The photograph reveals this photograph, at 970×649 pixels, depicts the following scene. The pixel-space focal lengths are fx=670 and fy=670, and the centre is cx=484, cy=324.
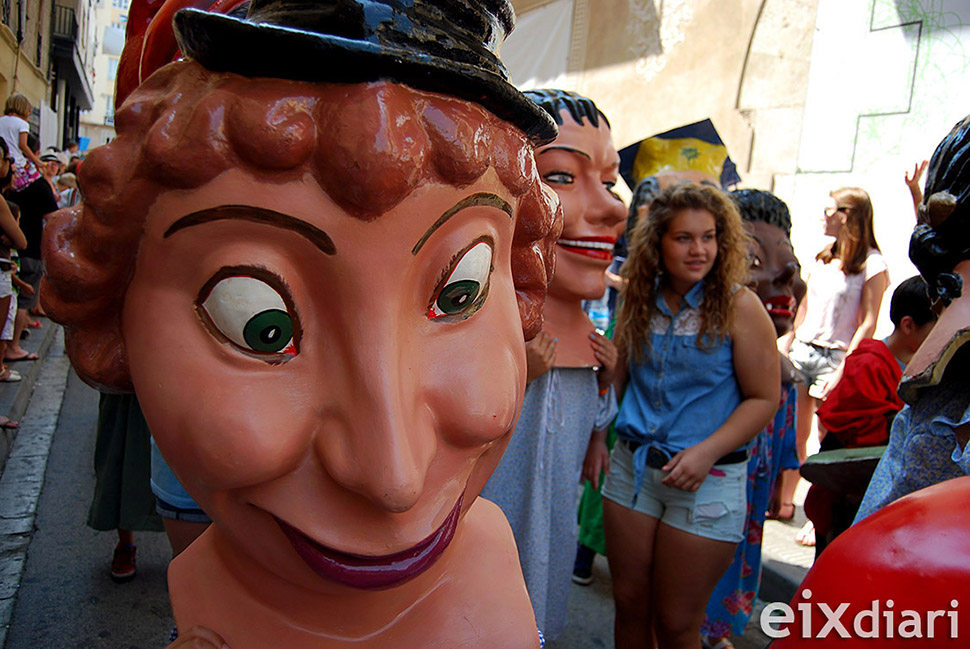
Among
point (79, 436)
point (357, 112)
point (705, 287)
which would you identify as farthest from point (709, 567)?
point (79, 436)

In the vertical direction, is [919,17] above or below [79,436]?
above

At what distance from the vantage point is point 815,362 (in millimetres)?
4578

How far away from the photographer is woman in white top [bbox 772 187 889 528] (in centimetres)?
425

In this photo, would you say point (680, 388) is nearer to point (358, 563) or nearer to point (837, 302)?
point (358, 563)

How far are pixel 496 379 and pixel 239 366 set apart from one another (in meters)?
0.34

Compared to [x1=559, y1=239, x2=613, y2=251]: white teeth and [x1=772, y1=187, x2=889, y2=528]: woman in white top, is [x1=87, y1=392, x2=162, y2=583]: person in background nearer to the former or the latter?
[x1=559, y1=239, x2=613, y2=251]: white teeth

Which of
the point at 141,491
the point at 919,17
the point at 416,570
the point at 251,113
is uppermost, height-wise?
the point at 919,17

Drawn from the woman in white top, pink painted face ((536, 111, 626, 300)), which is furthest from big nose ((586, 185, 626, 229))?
the woman in white top

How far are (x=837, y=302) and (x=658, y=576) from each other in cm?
300

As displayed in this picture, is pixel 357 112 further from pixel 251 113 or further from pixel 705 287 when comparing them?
pixel 705 287

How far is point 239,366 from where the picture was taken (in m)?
0.85

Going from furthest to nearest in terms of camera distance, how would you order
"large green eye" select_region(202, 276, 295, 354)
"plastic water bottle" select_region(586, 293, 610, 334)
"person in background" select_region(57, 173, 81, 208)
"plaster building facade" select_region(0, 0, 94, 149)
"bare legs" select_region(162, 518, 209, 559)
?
"person in background" select_region(57, 173, 81, 208) → "plastic water bottle" select_region(586, 293, 610, 334) → "plaster building facade" select_region(0, 0, 94, 149) → "bare legs" select_region(162, 518, 209, 559) → "large green eye" select_region(202, 276, 295, 354)

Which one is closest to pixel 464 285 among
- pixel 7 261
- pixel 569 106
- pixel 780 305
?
pixel 569 106

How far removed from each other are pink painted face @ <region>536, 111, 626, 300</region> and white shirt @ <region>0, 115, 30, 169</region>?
545 cm
